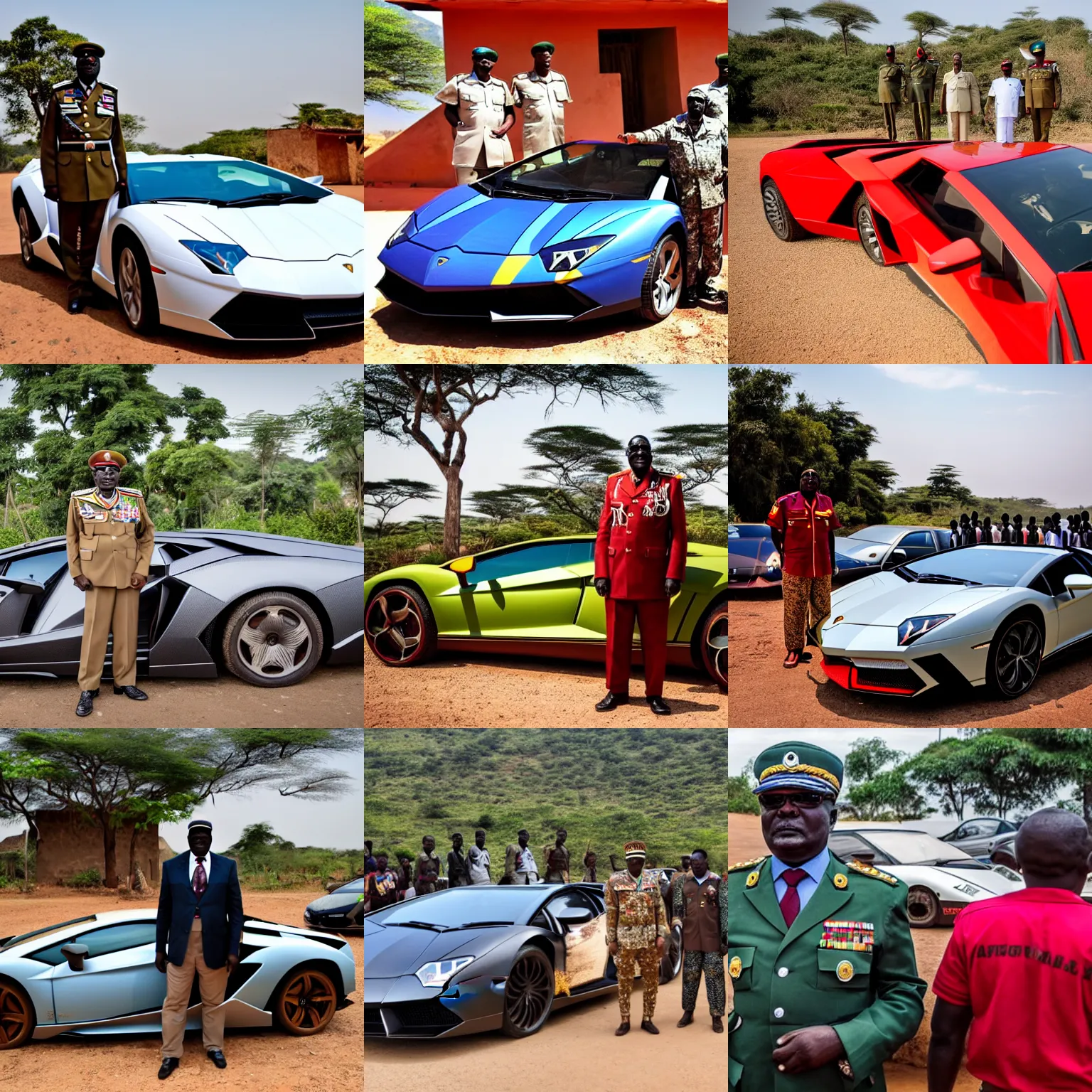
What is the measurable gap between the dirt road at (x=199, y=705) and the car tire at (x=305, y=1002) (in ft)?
4.71

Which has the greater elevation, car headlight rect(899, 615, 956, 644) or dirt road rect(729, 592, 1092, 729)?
car headlight rect(899, 615, 956, 644)

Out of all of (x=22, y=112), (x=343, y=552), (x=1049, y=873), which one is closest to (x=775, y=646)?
(x=343, y=552)

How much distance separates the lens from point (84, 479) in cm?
783

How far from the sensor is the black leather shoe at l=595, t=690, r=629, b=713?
7.30 metres

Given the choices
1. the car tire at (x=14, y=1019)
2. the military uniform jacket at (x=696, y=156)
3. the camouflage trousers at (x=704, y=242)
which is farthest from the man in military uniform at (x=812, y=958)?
the car tire at (x=14, y=1019)

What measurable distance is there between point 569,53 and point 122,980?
19.7ft

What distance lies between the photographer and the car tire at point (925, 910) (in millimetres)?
7215

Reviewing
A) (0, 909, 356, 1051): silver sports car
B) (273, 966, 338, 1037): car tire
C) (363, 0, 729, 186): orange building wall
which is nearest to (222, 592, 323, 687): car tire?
(0, 909, 356, 1051): silver sports car

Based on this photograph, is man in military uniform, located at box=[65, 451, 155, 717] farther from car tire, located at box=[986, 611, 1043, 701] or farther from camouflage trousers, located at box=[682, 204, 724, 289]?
car tire, located at box=[986, 611, 1043, 701]

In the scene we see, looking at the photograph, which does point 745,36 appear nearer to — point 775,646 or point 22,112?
point 775,646

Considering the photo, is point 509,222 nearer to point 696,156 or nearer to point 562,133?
point 562,133

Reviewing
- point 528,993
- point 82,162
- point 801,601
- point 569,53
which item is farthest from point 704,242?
point 528,993

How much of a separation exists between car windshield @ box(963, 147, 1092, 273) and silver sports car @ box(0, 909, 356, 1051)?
5722 millimetres

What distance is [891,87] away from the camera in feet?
25.7
